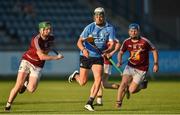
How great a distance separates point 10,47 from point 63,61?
11.4 ft

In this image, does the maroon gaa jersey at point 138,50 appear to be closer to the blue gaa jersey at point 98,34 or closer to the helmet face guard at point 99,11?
the blue gaa jersey at point 98,34

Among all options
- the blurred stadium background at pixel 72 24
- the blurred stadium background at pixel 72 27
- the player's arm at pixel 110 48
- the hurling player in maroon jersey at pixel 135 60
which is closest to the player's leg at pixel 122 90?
the hurling player in maroon jersey at pixel 135 60

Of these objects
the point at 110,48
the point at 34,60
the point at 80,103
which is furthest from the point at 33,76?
the point at 80,103

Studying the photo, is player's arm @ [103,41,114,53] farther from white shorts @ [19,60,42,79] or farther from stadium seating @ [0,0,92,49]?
stadium seating @ [0,0,92,49]

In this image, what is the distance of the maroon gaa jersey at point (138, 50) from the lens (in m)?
19.2

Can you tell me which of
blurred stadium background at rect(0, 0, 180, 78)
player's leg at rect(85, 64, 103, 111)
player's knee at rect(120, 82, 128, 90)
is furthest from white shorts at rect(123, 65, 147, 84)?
blurred stadium background at rect(0, 0, 180, 78)

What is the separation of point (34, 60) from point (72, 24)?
27854 mm

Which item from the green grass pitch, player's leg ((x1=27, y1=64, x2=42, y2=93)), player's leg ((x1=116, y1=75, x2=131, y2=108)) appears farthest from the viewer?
player's leg ((x1=116, y1=75, x2=131, y2=108))

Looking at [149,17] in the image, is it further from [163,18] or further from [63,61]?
[63,61]

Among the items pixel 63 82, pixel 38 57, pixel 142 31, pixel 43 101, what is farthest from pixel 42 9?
pixel 38 57

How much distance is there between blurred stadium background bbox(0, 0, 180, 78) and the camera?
129 ft

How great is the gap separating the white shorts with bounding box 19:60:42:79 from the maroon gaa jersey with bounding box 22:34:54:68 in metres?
0.08

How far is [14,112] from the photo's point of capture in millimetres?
17109

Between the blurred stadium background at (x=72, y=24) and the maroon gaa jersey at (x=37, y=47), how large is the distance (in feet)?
67.3
